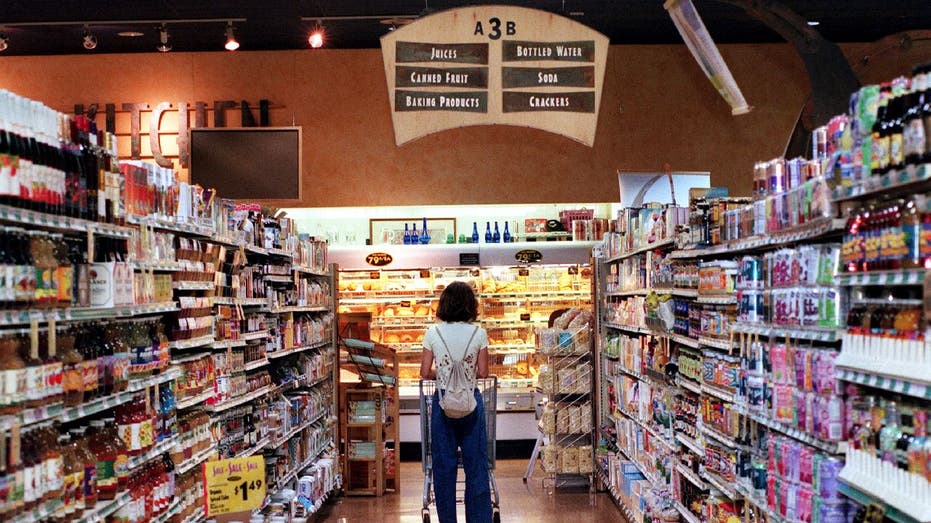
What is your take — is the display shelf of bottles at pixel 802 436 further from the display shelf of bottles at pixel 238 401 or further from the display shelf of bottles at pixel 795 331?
the display shelf of bottles at pixel 238 401

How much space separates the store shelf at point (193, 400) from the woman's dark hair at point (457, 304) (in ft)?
6.35

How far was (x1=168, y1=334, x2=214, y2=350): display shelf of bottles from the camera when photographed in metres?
4.89

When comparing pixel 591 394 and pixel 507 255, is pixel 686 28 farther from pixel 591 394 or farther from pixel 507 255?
pixel 507 255

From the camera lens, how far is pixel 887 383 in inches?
124

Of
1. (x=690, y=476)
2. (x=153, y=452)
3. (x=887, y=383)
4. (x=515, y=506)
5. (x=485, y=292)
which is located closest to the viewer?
(x=887, y=383)

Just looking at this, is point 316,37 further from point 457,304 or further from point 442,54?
point 457,304

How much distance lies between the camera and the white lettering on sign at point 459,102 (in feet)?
20.6

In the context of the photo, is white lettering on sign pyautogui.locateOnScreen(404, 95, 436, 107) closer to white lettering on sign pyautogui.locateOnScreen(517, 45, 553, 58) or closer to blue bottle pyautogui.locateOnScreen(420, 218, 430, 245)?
white lettering on sign pyautogui.locateOnScreen(517, 45, 553, 58)

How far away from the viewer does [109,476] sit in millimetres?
3998

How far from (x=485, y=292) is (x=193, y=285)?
267 inches

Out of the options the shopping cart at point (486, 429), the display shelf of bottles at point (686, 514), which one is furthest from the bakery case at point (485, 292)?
the display shelf of bottles at point (686, 514)

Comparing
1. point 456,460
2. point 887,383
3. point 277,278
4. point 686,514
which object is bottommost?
point 686,514

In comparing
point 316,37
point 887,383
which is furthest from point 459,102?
point 316,37

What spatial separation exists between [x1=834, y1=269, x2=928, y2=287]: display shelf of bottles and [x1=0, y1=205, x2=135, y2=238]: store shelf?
2877 mm
